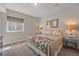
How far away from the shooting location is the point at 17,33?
6.70 ft

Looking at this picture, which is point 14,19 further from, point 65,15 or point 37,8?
point 65,15

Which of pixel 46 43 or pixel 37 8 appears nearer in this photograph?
pixel 46 43

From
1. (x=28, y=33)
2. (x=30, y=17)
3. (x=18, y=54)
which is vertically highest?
(x=30, y=17)

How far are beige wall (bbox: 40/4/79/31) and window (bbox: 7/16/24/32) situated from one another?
493 mm

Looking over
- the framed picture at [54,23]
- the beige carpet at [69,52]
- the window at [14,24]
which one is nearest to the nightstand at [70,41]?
the beige carpet at [69,52]

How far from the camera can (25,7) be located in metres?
2.02

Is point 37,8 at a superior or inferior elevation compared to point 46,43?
superior

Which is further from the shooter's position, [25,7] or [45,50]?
[25,7]

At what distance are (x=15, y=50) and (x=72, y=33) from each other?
1.32 metres

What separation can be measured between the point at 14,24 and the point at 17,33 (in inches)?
8.5

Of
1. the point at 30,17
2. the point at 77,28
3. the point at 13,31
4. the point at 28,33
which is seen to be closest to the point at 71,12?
the point at 77,28

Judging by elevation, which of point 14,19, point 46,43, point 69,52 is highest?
point 14,19

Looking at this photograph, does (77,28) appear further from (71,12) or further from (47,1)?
(47,1)

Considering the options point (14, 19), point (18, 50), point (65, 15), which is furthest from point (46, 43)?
point (14, 19)
